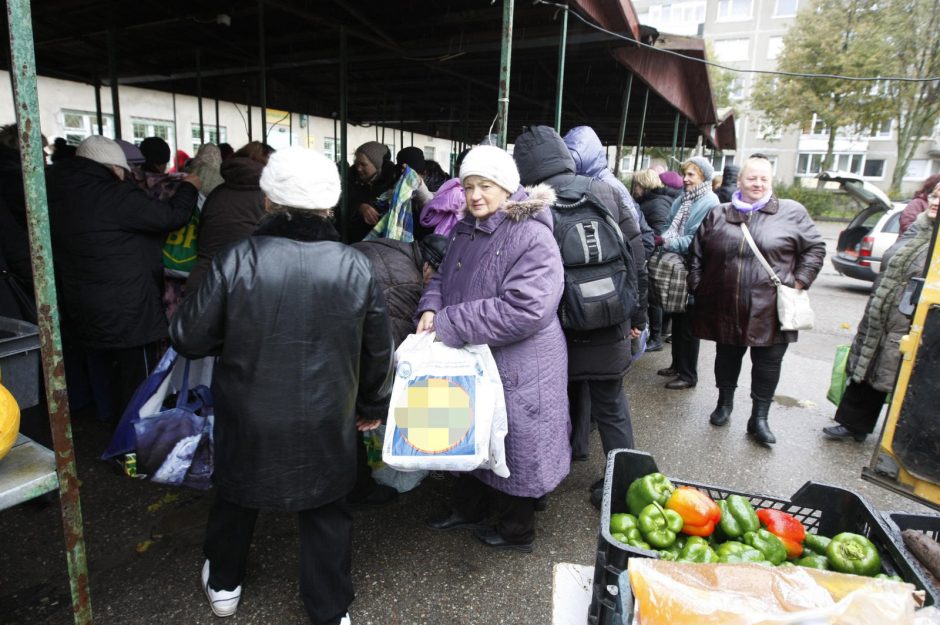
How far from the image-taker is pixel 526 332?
2.33 m

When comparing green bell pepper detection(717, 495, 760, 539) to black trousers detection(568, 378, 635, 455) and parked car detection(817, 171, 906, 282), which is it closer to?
black trousers detection(568, 378, 635, 455)

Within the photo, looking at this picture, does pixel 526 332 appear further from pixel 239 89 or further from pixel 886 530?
pixel 239 89

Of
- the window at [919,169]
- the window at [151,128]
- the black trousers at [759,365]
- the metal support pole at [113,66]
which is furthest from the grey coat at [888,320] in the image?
the window at [919,169]

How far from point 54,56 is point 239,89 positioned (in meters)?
2.85

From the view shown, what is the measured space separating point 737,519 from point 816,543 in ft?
0.81

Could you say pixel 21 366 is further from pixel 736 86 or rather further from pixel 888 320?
pixel 736 86

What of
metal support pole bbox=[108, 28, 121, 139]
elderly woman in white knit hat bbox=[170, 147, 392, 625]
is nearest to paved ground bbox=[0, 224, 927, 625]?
elderly woman in white knit hat bbox=[170, 147, 392, 625]

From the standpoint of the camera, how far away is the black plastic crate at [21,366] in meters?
1.60

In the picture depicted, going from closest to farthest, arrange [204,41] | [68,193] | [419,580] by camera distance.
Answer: [419,580]
[68,193]
[204,41]

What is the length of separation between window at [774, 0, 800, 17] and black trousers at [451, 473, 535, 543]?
1800 inches

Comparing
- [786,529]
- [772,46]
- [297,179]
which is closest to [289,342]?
[297,179]

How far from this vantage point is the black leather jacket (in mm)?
1831

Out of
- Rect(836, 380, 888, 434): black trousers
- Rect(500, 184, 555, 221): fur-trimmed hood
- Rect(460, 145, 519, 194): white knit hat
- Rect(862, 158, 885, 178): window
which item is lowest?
Rect(836, 380, 888, 434): black trousers

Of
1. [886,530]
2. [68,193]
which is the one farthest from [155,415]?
[886,530]
